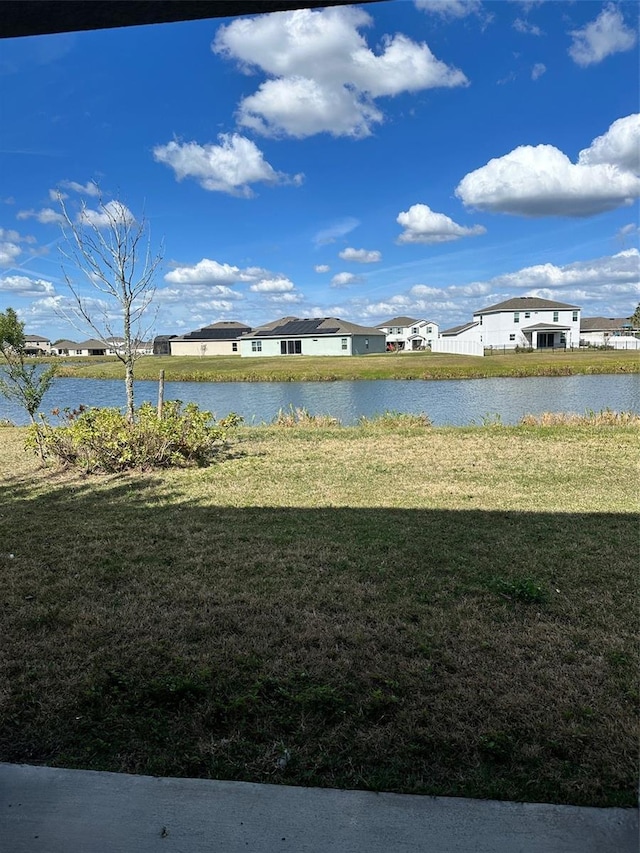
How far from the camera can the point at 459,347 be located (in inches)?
1774

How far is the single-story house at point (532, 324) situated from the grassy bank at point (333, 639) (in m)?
42.0

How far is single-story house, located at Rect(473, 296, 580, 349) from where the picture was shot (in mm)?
44375

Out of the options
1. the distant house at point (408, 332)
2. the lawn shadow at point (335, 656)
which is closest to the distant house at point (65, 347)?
the distant house at point (408, 332)

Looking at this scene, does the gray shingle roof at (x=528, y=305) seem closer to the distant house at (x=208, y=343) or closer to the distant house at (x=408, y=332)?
the distant house at (x=408, y=332)

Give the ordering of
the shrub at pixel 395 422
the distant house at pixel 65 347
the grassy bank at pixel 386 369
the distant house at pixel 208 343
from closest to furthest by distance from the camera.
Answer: the shrub at pixel 395 422 < the grassy bank at pixel 386 369 < the distant house at pixel 208 343 < the distant house at pixel 65 347

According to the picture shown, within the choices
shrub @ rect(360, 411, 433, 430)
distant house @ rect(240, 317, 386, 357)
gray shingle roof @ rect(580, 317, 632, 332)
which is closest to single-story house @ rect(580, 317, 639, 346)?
gray shingle roof @ rect(580, 317, 632, 332)

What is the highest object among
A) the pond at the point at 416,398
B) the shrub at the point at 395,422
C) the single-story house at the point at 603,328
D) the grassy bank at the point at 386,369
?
the single-story house at the point at 603,328

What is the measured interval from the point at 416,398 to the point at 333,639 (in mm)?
15872

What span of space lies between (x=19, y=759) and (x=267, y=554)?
7.20 feet

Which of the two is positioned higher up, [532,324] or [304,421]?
[532,324]

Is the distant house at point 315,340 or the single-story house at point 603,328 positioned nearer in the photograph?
the distant house at point 315,340

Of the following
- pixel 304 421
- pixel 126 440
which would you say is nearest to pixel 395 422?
pixel 304 421

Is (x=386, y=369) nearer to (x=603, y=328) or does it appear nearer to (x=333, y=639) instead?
(x=333, y=639)

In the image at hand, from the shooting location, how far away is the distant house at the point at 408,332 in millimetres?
60125
